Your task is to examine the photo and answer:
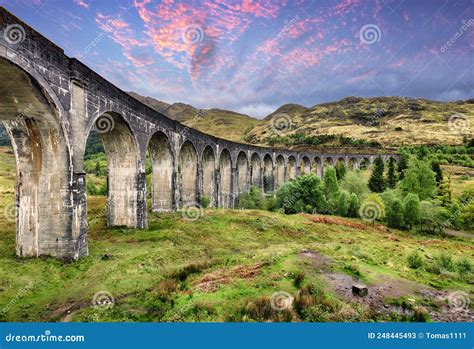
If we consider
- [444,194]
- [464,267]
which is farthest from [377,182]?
[464,267]

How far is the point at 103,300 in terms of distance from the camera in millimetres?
11758

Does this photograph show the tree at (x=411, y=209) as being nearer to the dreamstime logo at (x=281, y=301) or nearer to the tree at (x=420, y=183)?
the tree at (x=420, y=183)

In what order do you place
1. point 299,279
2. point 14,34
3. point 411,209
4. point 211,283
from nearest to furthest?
point 14,34, point 211,283, point 299,279, point 411,209

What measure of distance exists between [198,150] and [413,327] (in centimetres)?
2815

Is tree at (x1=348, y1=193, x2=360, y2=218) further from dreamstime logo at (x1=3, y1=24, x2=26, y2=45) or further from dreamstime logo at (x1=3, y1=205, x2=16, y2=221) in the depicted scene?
dreamstime logo at (x1=3, y1=24, x2=26, y2=45)

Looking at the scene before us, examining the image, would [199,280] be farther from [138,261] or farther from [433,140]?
[433,140]

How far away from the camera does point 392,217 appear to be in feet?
130

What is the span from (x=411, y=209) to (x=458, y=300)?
2867 centimetres

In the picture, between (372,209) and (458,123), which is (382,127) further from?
(372,209)

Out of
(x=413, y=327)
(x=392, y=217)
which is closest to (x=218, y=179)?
(x=392, y=217)

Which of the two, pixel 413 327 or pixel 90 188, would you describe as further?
pixel 90 188

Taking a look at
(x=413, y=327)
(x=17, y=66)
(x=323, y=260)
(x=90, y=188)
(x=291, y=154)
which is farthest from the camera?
(x=291, y=154)

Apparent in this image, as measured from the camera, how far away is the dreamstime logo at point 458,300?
12301 mm
